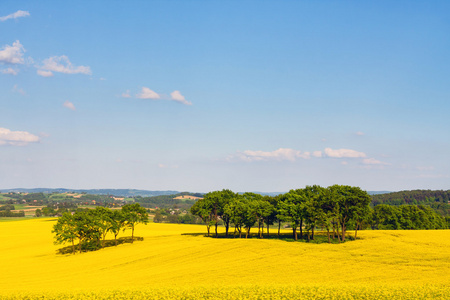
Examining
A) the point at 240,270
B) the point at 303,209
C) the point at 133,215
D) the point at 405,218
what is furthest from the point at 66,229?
the point at 405,218

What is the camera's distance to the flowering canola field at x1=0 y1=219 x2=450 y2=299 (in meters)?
36.2

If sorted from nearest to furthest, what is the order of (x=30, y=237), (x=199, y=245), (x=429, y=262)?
(x=429, y=262)
(x=199, y=245)
(x=30, y=237)

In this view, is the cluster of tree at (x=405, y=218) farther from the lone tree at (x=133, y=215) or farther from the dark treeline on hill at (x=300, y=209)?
the lone tree at (x=133, y=215)

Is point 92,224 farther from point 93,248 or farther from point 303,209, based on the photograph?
point 303,209

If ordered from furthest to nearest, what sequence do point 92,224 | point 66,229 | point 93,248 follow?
point 93,248 < point 92,224 < point 66,229

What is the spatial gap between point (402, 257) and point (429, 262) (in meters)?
5.26

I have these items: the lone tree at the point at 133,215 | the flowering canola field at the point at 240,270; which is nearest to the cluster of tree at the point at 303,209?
the flowering canola field at the point at 240,270

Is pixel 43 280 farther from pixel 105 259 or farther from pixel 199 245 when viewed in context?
pixel 199 245

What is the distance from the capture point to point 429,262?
5625 centimetres

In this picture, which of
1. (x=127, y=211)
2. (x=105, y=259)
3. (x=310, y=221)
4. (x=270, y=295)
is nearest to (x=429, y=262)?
A: (x=310, y=221)

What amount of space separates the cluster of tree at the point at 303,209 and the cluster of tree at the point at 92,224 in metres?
19.5

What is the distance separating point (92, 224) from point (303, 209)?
180 feet

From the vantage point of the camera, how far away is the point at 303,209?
8531 cm

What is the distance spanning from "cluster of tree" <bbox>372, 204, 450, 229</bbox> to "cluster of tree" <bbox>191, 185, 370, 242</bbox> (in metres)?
41.5
